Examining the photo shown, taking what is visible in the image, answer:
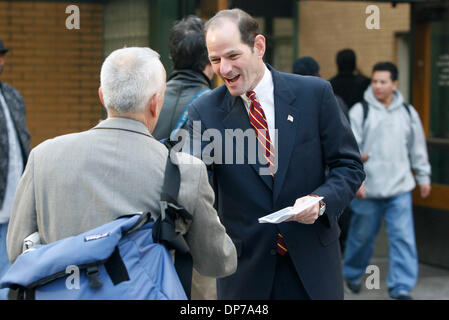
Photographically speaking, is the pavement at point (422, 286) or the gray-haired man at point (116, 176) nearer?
the gray-haired man at point (116, 176)

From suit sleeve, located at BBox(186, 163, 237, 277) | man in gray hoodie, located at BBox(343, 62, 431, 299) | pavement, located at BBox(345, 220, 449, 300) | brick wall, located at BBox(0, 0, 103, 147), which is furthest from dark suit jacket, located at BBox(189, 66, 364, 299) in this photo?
brick wall, located at BBox(0, 0, 103, 147)

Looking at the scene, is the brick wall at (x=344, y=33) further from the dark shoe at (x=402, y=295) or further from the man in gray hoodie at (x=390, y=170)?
the dark shoe at (x=402, y=295)

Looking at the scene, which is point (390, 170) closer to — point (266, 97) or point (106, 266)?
point (266, 97)

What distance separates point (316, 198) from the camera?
125 inches

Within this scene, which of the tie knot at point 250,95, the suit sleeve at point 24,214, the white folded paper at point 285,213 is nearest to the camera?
the suit sleeve at point 24,214

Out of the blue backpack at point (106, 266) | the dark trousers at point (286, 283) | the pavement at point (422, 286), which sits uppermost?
the blue backpack at point (106, 266)

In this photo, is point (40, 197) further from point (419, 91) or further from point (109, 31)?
point (419, 91)

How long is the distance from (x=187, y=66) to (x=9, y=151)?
5.32 ft

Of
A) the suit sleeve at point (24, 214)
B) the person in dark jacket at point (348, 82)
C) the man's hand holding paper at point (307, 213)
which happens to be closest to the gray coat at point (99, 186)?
the suit sleeve at point (24, 214)

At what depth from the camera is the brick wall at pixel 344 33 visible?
10672mm

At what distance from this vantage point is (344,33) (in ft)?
36.3

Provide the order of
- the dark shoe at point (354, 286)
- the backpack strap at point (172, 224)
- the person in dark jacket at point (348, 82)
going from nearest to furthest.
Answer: the backpack strap at point (172, 224) < the dark shoe at point (354, 286) < the person in dark jacket at point (348, 82)
